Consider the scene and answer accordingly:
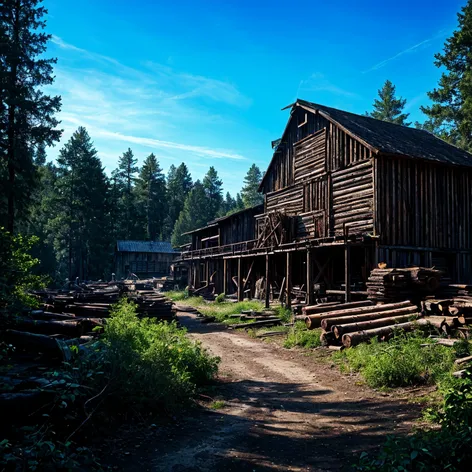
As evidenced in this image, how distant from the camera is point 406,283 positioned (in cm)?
1382

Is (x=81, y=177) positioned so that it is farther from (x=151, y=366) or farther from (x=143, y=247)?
(x=151, y=366)

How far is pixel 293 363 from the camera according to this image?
1128 centimetres

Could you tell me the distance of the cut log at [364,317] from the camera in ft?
39.5

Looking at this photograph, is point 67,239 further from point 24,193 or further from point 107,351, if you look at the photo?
point 107,351

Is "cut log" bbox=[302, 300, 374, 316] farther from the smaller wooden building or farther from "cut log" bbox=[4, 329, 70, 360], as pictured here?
the smaller wooden building

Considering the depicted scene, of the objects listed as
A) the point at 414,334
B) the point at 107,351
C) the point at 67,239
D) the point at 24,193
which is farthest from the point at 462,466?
the point at 67,239

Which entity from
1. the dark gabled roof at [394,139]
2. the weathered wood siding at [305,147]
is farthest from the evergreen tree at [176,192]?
the dark gabled roof at [394,139]

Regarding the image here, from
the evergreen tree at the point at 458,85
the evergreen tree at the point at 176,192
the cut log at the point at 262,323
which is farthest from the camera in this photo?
the evergreen tree at the point at 176,192

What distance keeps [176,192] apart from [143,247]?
34.5 m

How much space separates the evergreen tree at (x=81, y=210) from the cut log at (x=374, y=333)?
1933 inches

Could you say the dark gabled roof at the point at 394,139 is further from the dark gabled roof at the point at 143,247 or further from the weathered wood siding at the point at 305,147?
the dark gabled roof at the point at 143,247

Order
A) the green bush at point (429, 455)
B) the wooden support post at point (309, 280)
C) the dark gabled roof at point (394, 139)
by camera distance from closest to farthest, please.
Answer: the green bush at point (429, 455)
the dark gabled roof at point (394, 139)
the wooden support post at point (309, 280)

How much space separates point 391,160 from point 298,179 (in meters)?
6.87

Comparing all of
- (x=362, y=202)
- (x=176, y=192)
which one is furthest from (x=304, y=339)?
(x=176, y=192)
